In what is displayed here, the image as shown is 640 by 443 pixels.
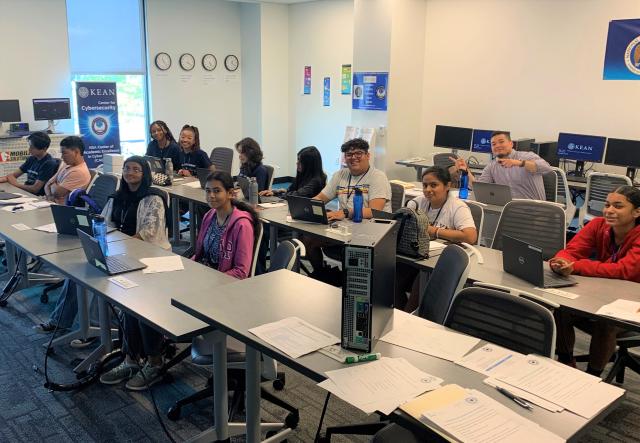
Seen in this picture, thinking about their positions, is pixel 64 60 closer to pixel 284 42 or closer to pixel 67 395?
pixel 284 42

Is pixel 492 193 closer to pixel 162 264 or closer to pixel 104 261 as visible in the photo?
pixel 162 264

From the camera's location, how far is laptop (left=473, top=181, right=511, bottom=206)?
506cm

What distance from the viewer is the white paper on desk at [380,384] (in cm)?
172

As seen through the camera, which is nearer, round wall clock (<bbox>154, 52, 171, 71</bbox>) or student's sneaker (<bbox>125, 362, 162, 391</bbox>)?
student's sneaker (<bbox>125, 362, 162, 391</bbox>)

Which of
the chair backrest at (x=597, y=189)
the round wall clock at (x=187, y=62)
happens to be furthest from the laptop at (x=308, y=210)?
the round wall clock at (x=187, y=62)

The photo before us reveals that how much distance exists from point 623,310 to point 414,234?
1.18 meters

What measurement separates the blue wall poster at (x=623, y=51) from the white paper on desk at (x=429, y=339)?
5.49 meters

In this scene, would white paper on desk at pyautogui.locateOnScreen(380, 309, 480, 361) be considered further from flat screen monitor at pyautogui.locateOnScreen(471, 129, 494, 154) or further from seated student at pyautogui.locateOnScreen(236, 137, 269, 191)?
flat screen monitor at pyautogui.locateOnScreen(471, 129, 494, 154)

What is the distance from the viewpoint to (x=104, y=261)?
3.13 m

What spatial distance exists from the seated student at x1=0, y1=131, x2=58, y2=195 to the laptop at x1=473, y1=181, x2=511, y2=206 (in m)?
4.18

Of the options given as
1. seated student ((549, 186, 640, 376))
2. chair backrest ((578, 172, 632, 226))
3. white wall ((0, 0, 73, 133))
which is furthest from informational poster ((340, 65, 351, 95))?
seated student ((549, 186, 640, 376))

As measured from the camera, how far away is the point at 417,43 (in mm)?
8047

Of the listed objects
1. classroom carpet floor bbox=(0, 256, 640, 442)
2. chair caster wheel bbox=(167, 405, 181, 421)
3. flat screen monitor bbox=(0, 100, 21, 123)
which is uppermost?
flat screen monitor bbox=(0, 100, 21, 123)

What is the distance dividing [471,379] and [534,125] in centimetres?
615
